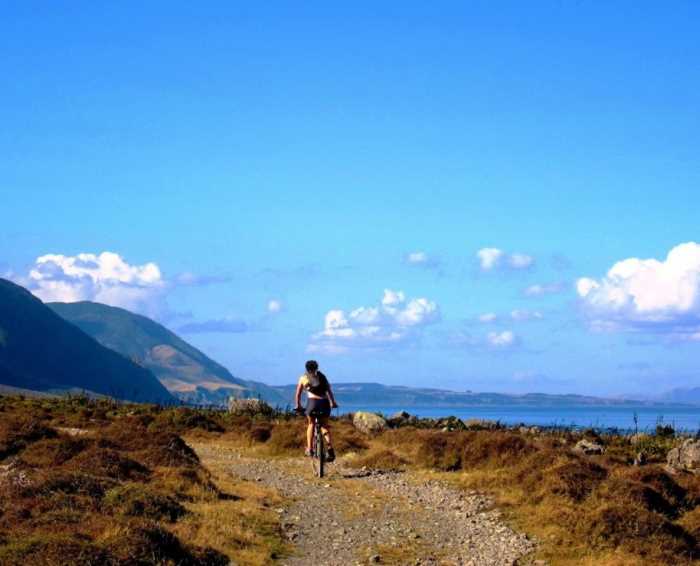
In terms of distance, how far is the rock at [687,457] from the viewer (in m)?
31.0

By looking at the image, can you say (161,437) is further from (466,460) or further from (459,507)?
(459,507)

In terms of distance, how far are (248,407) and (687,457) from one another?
2981 centimetres

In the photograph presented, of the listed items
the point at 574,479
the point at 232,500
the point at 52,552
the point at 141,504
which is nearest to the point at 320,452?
the point at 232,500

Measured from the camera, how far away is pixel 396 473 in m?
27.2

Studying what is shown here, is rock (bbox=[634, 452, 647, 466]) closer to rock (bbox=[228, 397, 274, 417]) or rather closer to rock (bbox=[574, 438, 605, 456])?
rock (bbox=[574, 438, 605, 456])

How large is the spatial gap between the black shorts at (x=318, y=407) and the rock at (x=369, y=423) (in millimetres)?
16223

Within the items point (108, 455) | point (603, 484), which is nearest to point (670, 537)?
point (603, 484)

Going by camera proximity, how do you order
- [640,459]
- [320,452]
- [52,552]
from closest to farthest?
[52,552] → [320,452] → [640,459]

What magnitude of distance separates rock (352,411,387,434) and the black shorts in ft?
53.2

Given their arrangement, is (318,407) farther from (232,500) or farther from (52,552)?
(52,552)

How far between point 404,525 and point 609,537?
4152 mm

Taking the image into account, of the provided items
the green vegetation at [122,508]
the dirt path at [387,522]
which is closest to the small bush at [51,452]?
the green vegetation at [122,508]

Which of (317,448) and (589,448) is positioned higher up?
(317,448)

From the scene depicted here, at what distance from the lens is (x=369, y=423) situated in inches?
1673
